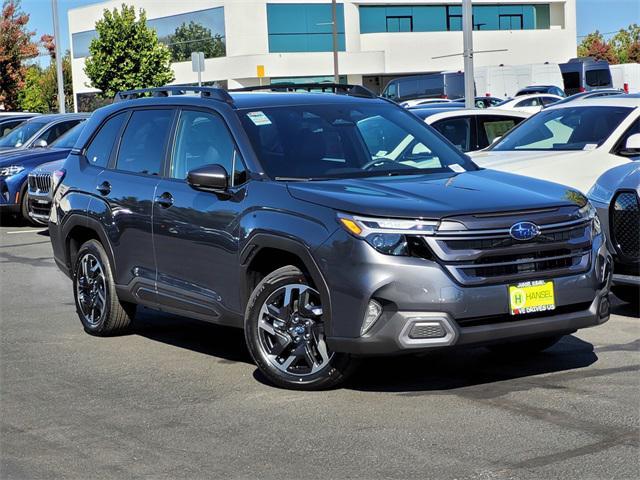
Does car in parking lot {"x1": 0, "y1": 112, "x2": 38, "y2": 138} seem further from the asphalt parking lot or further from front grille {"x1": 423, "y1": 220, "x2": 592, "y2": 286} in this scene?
front grille {"x1": 423, "y1": 220, "x2": 592, "y2": 286}

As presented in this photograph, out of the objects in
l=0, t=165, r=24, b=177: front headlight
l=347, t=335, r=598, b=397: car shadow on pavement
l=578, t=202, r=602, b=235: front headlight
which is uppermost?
l=0, t=165, r=24, b=177: front headlight

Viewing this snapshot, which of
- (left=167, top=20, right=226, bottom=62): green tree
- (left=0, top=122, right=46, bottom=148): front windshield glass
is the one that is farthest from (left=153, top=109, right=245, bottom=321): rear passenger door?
(left=167, top=20, right=226, bottom=62): green tree

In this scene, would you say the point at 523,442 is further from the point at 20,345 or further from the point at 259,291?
the point at 20,345

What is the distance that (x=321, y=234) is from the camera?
6023mm

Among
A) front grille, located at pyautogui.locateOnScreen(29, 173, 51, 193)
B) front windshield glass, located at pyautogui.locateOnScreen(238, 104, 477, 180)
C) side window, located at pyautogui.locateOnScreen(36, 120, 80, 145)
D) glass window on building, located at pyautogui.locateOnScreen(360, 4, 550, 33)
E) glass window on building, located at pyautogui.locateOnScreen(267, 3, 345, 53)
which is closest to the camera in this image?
front windshield glass, located at pyautogui.locateOnScreen(238, 104, 477, 180)

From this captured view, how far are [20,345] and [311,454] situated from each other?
12.3 feet

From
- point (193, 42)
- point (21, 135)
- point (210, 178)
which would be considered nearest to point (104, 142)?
point (210, 178)

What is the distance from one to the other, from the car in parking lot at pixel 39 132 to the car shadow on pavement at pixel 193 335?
967 centimetres

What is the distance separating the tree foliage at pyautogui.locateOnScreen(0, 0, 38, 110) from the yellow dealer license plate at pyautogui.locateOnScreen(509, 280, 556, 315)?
2068 inches

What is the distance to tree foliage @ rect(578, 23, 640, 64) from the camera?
96.1 meters

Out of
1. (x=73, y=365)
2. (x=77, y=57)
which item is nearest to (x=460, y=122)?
(x=73, y=365)

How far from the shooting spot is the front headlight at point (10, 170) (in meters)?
17.6

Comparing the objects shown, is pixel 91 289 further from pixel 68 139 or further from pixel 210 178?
pixel 68 139

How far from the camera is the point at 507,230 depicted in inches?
234
